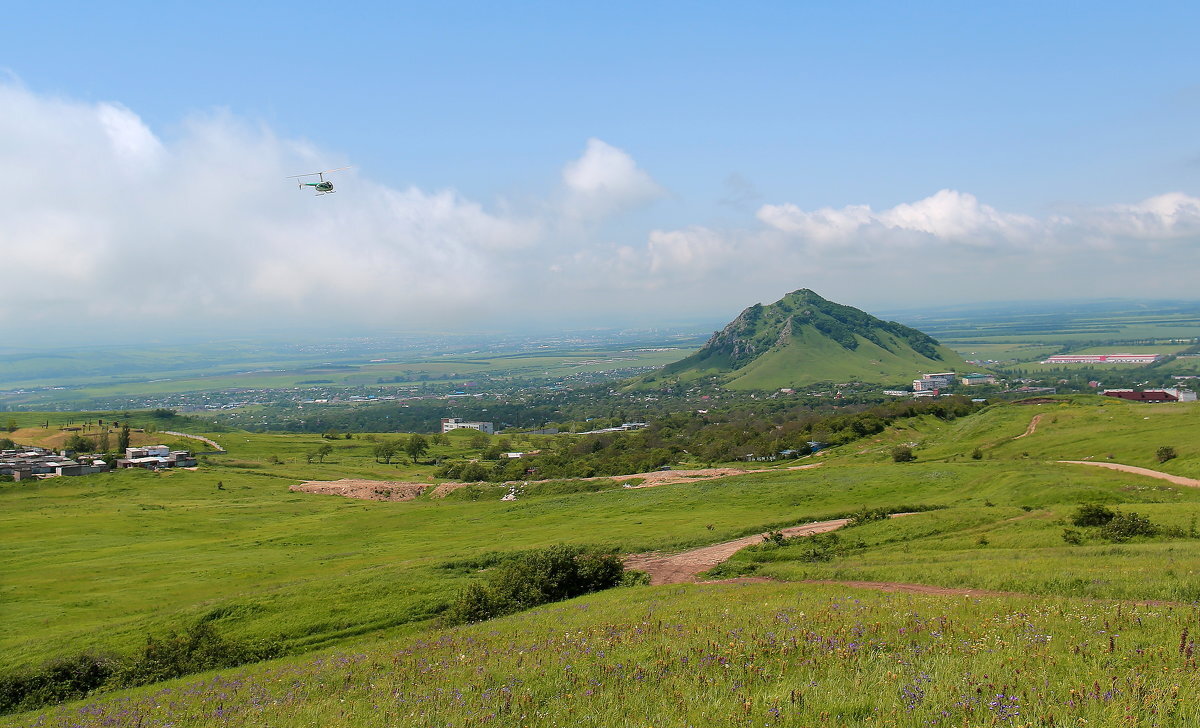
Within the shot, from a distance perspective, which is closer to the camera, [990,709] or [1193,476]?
[990,709]

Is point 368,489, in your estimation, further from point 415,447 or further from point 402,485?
point 415,447

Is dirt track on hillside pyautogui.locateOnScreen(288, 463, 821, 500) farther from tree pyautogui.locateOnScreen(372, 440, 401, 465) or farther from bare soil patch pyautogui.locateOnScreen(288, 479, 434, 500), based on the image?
tree pyautogui.locateOnScreen(372, 440, 401, 465)

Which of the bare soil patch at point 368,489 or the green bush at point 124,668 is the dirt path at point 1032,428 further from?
the green bush at point 124,668

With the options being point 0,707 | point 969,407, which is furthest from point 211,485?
point 969,407

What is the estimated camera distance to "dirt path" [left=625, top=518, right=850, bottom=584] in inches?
1209

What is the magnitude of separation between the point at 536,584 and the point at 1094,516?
77.9 feet

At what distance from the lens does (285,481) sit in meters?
94.4

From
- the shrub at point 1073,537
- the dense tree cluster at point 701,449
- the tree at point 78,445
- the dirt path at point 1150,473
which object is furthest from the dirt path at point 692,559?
the tree at point 78,445

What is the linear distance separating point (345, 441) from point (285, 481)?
195 ft

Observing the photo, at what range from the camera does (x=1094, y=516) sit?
98.6 feet

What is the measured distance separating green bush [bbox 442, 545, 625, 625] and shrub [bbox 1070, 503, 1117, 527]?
64.8 ft

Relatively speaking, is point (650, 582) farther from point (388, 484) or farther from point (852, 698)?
point (388, 484)

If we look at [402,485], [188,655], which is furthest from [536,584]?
[402,485]

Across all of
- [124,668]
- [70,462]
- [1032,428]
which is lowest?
[70,462]
